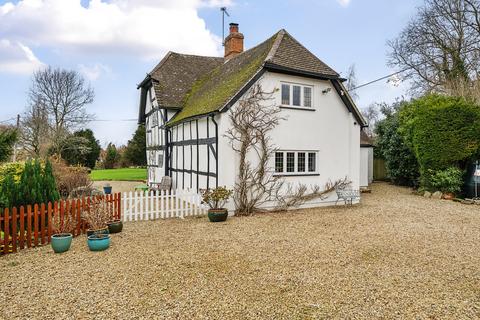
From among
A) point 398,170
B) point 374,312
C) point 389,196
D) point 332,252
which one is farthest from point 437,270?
point 398,170

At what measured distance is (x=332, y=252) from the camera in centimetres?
745

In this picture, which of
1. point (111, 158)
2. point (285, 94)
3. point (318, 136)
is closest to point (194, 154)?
point (285, 94)

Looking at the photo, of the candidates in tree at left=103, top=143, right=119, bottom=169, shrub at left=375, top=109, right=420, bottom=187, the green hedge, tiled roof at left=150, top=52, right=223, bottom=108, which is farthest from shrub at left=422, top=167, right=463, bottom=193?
tree at left=103, top=143, right=119, bottom=169

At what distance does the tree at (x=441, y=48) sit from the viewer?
23109 mm

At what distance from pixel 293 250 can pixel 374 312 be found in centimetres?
306

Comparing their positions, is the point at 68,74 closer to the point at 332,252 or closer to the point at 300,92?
the point at 300,92

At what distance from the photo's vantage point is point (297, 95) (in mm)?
13531

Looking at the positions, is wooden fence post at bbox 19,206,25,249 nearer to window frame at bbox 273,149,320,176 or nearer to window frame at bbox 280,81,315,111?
window frame at bbox 273,149,320,176

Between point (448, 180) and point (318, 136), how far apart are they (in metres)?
7.09

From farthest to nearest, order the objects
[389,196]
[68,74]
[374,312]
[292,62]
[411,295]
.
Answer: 1. [68,74]
2. [389,196]
3. [292,62]
4. [411,295]
5. [374,312]

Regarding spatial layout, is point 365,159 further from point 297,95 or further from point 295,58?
point 295,58

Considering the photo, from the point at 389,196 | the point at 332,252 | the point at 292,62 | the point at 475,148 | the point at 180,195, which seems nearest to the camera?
the point at 332,252

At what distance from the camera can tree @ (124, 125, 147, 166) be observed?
39.6m

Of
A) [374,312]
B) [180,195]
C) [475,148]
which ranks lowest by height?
[374,312]
